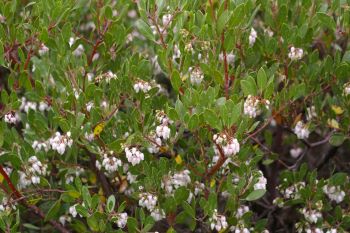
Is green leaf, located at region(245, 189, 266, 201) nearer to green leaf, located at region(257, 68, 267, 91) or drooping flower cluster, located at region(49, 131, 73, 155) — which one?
green leaf, located at region(257, 68, 267, 91)

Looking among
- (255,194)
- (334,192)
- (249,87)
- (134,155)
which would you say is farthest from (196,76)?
(334,192)

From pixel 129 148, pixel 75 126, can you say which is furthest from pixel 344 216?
pixel 75 126

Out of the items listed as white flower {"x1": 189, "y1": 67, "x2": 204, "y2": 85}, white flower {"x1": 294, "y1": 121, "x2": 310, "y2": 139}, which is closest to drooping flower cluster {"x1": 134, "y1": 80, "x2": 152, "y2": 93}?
white flower {"x1": 189, "y1": 67, "x2": 204, "y2": 85}

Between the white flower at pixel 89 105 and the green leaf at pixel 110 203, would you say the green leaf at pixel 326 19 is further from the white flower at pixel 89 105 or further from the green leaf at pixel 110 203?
the green leaf at pixel 110 203

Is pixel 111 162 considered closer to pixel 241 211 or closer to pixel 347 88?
pixel 241 211

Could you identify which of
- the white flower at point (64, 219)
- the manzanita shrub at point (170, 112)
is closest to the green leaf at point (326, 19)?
the manzanita shrub at point (170, 112)

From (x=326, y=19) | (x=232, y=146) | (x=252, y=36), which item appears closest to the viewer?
(x=232, y=146)
